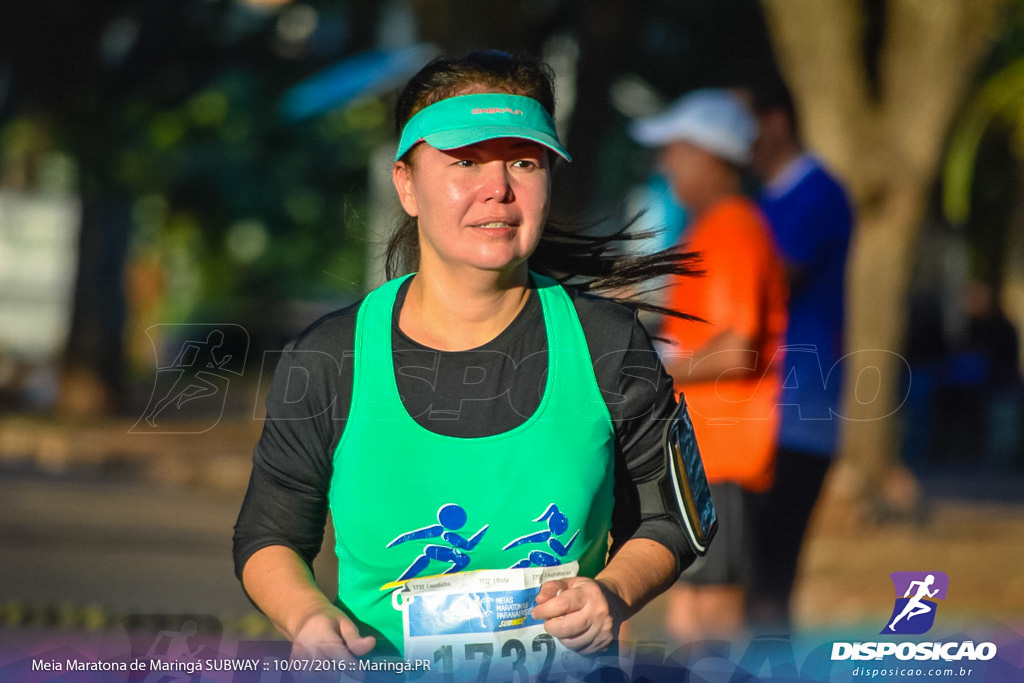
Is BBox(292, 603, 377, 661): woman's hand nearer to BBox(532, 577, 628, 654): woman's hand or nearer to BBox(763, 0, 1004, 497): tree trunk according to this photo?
BBox(532, 577, 628, 654): woman's hand

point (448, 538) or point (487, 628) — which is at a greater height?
point (448, 538)

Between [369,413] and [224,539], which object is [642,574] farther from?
[224,539]

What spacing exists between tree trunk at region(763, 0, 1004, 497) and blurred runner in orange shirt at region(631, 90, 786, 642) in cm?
416

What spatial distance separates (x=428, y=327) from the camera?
2471 millimetres

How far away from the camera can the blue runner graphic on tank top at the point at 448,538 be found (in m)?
2.31

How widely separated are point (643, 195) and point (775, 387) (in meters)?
7.82

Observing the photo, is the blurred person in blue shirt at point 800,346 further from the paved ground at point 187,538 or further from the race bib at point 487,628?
the race bib at point 487,628

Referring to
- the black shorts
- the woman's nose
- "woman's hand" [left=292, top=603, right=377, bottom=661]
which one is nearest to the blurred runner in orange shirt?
the black shorts

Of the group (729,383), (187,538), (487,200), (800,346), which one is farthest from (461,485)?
(187,538)

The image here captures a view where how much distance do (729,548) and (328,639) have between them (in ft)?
7.82

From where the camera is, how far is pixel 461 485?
231cm

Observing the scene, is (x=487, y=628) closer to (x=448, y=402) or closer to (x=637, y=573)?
(x=637, y=573)

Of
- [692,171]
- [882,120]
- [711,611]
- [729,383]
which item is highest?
[882,120]

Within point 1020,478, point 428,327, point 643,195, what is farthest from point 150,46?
point 428,327
